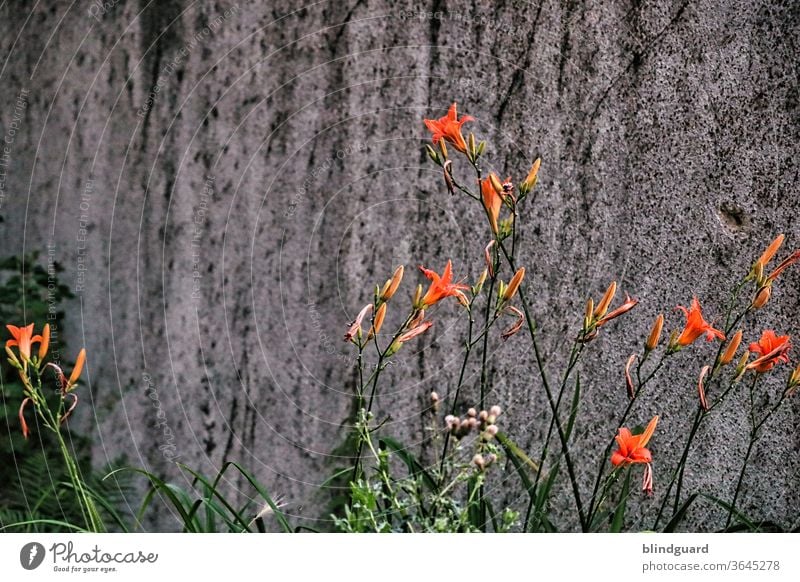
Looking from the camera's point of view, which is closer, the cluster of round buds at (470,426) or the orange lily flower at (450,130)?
the cluster of round buds at (470,426)

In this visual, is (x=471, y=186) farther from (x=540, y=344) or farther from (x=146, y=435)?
(x=146, y=435)

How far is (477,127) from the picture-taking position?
153 cm

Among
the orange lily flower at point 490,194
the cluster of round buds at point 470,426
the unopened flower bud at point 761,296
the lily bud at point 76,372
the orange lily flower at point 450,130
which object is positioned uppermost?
the orange lily flower at point 450,130

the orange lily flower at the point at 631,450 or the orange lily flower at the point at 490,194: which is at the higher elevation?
the orange lily flower at the point at 490,194

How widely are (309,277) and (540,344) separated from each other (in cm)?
46

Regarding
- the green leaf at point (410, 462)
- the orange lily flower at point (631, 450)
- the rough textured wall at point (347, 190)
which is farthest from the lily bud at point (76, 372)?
the rough textured wall at point (347, 190)
